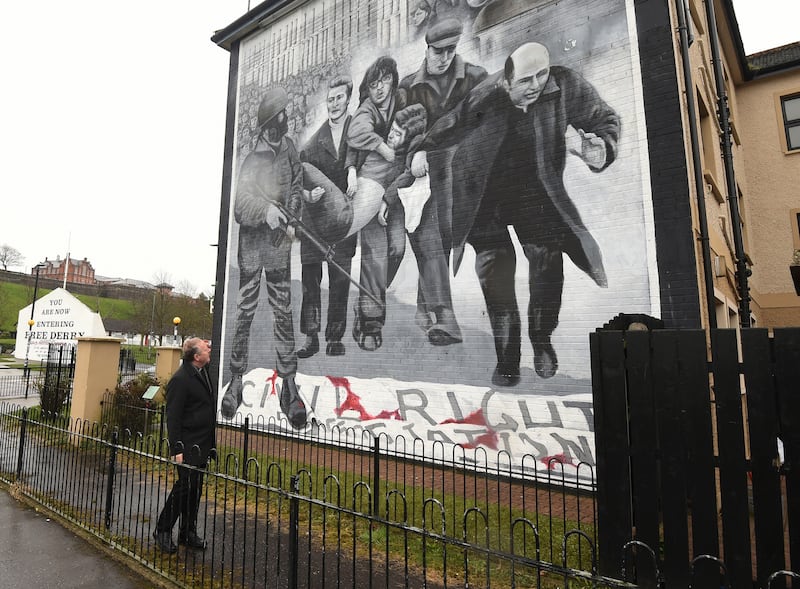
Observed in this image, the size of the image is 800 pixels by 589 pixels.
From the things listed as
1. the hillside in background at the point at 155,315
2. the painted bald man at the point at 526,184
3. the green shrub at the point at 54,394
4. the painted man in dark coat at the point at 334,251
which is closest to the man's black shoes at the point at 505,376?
the painted bald man at the point at 526,184

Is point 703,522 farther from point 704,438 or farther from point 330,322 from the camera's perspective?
point 330,322

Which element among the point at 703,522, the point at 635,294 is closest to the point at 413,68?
the point at 635,294

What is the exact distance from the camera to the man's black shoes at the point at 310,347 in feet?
34.7

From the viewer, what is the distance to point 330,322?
34.1 feet

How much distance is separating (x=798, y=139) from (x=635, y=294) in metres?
11.1

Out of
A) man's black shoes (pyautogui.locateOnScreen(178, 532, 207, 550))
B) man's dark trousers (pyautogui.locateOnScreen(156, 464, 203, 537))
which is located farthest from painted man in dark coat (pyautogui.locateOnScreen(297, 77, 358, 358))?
man's black shoes (pyautogui.locateOnScreen(178, 532, 207, 550))

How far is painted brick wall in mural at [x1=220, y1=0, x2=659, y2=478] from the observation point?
7.21m

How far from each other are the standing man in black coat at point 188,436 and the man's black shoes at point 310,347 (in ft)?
17.4

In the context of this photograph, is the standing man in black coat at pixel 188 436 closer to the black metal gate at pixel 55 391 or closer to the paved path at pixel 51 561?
the paved path at pixel 51 561

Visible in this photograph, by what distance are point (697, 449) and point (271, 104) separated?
12489 mm

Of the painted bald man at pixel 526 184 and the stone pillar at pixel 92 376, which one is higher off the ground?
the painted bald man at pixel 526 184

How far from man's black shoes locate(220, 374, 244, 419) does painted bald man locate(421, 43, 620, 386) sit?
682 cm

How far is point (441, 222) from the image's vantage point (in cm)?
884

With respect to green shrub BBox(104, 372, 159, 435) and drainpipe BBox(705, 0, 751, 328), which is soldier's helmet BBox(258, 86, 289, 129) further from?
drainpipe BBox(705, 0, 751, 328)
